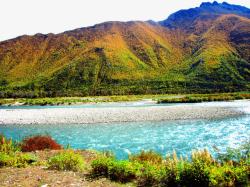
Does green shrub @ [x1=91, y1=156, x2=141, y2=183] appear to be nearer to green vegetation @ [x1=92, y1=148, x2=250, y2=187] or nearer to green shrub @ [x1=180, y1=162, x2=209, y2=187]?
green vegetation @ [x1=92, y1=148, x2=250, y2=187]

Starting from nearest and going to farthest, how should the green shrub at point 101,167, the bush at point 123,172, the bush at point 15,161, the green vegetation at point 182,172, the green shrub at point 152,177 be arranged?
the green vegetation at point 182,172 < the green shrub at point 152,177 < the bush at point 123,172 < the green shrub at point 101,167 < the bush at point 15,161

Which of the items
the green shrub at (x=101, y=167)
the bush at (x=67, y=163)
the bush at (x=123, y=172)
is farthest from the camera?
the bush at (x=67, y=163)

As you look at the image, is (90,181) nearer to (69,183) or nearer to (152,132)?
(69,183)

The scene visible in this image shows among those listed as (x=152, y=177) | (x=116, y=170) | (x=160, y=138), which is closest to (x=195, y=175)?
(x=152, y=177)

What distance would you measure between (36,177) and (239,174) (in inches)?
312

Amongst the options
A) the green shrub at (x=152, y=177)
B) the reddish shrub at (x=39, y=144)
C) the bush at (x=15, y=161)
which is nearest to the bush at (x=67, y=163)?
the bush at (x=15, y=161)

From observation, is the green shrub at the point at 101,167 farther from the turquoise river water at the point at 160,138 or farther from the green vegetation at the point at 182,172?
the turquoise river water at the point at 160,138

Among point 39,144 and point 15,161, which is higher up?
point 15,161

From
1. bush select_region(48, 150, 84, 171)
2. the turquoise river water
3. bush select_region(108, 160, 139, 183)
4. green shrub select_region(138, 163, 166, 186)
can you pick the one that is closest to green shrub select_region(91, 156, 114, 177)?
bush select_region(108, 160, 139, 183)

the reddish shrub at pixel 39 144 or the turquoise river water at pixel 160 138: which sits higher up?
the reddish shrub at pixel 39 144

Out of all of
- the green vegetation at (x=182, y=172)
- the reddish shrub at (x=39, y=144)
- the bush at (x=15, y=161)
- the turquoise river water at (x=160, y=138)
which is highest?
the green vegetation at (x=182, y=172)

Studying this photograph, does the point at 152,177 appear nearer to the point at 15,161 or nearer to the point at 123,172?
the point at 123,172

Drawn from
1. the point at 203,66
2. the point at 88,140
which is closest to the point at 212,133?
the point at 88,140

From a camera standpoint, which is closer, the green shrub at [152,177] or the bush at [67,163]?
the green shrub at [152,177]
